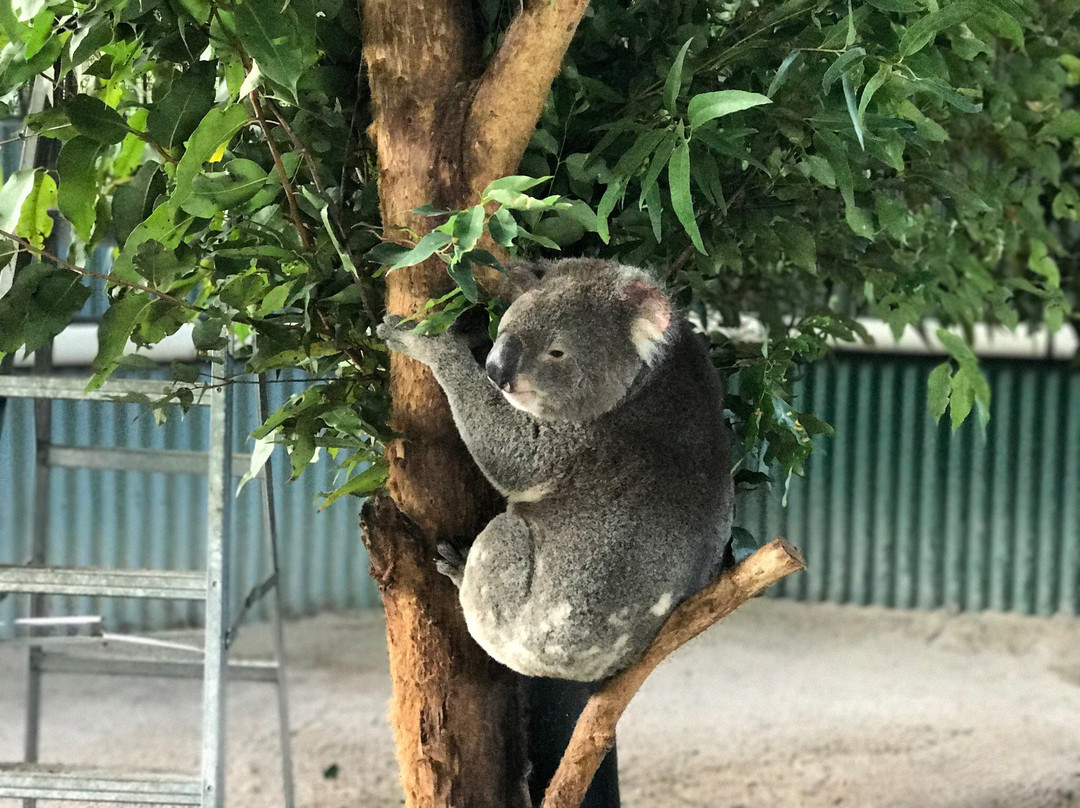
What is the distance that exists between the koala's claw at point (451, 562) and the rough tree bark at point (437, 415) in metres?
0.02

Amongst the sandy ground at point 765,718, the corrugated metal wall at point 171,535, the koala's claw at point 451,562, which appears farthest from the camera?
the corrugated metal wall at point 171,535

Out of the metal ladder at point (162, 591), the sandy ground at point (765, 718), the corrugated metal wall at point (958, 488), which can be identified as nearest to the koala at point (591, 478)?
the metal ladder at point (162, 591)

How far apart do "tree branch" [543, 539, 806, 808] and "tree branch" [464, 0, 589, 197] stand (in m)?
0.64

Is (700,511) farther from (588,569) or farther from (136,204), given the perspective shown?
(136,204)

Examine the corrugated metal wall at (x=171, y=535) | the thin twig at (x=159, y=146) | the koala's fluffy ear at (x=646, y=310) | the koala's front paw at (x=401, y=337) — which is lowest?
the corrugated metal wall at (x=171, y=535)

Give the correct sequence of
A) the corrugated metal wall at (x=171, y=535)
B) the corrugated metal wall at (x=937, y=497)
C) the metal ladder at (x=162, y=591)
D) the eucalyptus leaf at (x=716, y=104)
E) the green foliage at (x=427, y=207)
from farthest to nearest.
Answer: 1. the corrugated metal wall at (x=937, y=497)
2. the corrugated metal wall at (x=171, y=535)
3. the metal ladder at (x=162, y=591)
4. the green foliage at (x=427, y=207)
5. the eucalyptus leaf at (x=716, y=104)

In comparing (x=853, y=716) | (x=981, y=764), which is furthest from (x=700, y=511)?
(x=853, y=716)

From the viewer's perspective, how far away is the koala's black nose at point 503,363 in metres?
1.39

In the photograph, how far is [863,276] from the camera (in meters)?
2.25

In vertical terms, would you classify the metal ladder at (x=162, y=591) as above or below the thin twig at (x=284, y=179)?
below

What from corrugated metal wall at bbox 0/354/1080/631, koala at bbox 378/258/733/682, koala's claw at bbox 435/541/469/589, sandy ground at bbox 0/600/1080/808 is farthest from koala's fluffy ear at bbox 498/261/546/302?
corrugated metal wall at bbox 0/354/1080/631

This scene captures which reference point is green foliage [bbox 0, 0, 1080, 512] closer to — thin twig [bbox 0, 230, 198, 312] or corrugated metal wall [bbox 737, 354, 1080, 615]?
thin twig [bbox 0, 230, 198, 312]

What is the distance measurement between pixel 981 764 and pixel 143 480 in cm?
318

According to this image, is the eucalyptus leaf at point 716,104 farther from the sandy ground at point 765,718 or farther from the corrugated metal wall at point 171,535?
the corrugated metal wall at point 171,535
